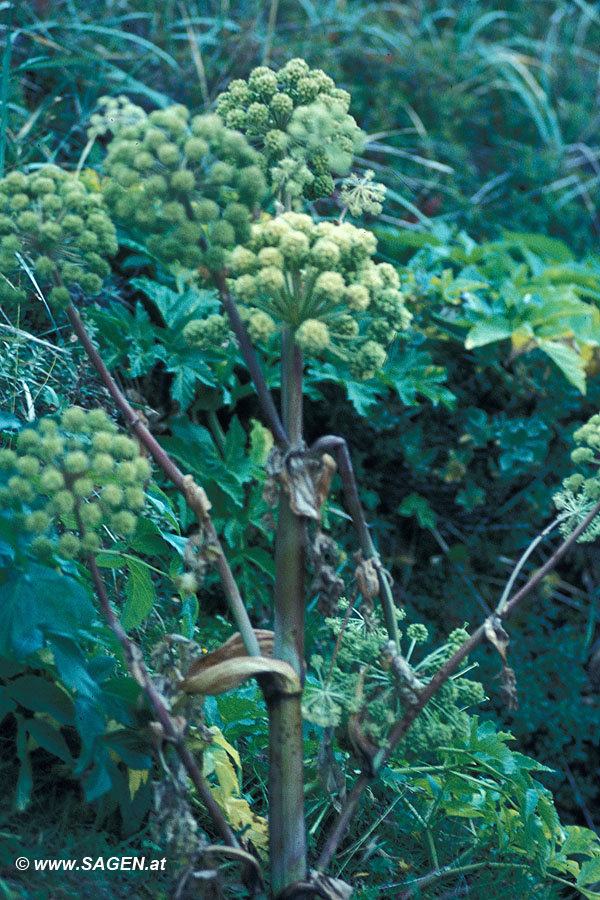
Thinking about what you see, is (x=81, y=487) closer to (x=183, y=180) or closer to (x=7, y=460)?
(x=7, y=460)

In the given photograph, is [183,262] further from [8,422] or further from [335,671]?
[335,671]

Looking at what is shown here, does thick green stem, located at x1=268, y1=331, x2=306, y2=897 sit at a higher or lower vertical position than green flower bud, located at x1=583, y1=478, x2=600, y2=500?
lower

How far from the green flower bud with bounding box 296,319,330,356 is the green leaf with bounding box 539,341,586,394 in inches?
57.8

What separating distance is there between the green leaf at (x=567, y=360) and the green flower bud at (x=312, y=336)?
147 cm

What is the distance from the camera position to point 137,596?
1360 millimetres

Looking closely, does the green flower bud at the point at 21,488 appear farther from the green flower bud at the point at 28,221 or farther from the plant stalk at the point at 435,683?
the plant stalk at the point at 435,683

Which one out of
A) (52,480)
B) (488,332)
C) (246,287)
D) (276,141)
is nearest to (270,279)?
(246,287)

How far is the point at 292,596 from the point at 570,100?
4102 millimetres

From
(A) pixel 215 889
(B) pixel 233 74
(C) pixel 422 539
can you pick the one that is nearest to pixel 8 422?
(A) pixel 215 889

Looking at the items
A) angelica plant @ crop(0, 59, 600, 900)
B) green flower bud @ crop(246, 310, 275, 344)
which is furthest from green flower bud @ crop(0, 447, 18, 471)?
green flower bud @ crop(246, 310, 275, 344)

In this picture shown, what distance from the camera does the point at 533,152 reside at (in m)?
3.80

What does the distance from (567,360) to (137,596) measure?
146 cm

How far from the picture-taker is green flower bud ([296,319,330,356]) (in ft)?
3.24

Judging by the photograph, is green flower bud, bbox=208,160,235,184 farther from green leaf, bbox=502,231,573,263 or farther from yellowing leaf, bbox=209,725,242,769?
green leaf, bbox=502,231,573,263
